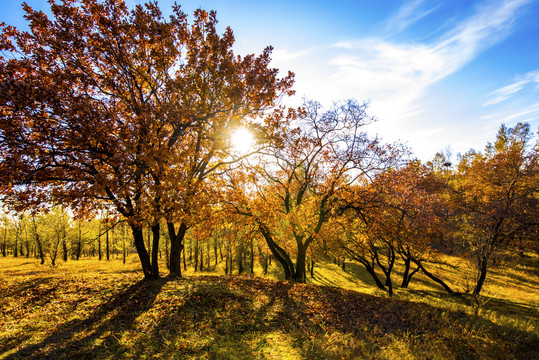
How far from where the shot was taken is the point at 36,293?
32.7 feet

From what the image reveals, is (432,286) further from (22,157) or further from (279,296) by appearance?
(22,157)

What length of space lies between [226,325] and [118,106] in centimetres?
1007

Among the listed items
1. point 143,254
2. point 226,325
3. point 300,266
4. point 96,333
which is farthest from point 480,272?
point 143,254

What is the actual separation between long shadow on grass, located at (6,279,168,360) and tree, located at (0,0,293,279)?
3.13m

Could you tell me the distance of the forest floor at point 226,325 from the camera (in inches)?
249

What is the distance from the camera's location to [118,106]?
33.4 feet

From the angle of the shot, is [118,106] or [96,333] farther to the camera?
[118,106]

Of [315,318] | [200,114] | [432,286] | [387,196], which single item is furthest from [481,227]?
[200,114]

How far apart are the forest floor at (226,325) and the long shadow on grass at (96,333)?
0.03 meters

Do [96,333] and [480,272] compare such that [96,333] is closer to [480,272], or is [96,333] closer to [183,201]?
[183,201]

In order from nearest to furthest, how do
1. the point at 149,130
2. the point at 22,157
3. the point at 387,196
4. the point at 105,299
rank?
the point at 22,157 < the point at 149,130 < the point at 105,299 < the point at 387,196

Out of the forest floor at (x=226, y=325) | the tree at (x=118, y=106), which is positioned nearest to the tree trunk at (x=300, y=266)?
the forest floor at (x=226, y=325)

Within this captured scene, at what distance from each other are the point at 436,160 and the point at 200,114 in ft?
246

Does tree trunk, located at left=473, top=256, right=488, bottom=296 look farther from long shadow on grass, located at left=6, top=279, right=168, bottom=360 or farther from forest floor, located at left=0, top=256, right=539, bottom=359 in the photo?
long shadow on grass, located at left=6, top=279, right=168, bottom=360
